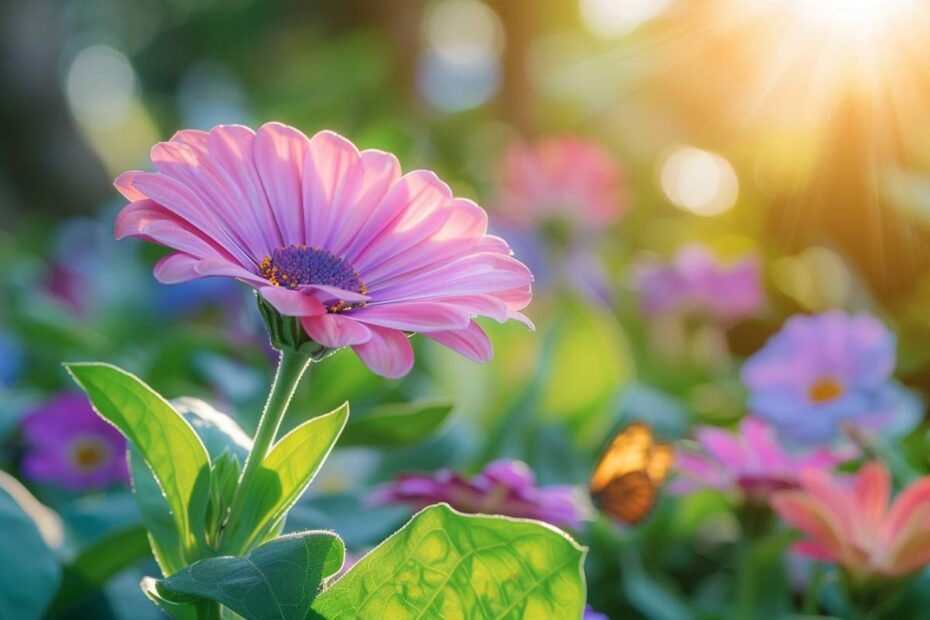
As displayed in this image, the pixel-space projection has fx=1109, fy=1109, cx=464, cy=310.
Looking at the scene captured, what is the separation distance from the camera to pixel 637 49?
10.9 ft

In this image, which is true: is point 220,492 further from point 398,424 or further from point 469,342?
point 398,424

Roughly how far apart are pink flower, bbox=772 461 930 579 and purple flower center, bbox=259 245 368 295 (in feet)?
0.99

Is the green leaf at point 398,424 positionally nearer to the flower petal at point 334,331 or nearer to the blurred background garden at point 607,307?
the blurred background garden at point 607,307

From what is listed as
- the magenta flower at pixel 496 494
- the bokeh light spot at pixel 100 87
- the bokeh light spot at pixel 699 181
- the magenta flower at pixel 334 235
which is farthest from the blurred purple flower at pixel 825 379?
the bokeh light spot at pixel 100 87

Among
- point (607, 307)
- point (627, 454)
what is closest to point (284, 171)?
point (627, 454)

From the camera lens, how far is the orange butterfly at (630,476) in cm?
81

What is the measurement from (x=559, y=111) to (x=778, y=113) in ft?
4.21

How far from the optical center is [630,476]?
81 centimetres

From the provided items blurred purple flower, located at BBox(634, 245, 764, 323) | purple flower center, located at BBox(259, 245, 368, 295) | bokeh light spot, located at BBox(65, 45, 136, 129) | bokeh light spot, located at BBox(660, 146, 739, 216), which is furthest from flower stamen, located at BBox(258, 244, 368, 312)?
bokeh light spot, located at BBox(65, 45, 136, 129)

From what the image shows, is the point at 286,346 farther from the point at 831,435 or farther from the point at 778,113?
the point at 778,113

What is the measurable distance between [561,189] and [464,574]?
1.18 meters

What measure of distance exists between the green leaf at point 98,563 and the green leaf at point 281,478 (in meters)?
0.19

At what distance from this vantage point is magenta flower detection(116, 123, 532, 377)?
47 cm

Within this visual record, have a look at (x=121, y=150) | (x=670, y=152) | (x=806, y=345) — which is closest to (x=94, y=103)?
(x=121, y=150)
